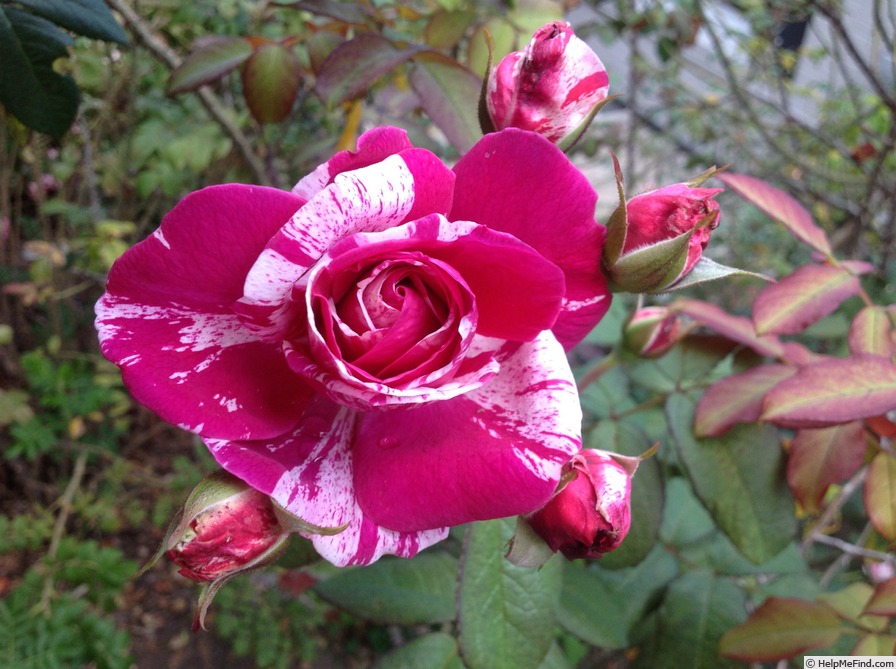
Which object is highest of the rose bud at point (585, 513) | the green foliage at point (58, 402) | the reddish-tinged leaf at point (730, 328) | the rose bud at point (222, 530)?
the rose bud at point (222, 530)

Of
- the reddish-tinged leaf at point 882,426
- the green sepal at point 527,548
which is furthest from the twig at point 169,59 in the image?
the reddish-tinged leaf at point 882,426

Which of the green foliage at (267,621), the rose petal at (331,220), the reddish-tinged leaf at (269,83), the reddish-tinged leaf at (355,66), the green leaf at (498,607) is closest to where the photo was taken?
the rose petal at (331,220)

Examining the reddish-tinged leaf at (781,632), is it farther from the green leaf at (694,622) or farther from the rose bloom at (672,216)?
the rose bloom at (672,216)

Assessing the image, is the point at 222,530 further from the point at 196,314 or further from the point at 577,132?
Result: the point at 577,132

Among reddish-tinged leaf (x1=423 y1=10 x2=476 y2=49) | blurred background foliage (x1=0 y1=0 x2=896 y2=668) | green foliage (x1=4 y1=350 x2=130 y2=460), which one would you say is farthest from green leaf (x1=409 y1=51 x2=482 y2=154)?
green foliage (x1=4 y1=350 x2=130 y2=460)

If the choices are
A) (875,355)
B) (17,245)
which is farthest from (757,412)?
(17,245)

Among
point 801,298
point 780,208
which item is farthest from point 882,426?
point 780,208

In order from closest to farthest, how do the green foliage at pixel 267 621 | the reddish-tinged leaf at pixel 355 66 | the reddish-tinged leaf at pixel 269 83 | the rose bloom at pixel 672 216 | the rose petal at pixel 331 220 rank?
the rose petal at pixel 331 220
the rose bloom at pixel 672 216
the reddish-tinged leaf at pixel 355 66
the reddish-tinged leaf at pixel 269 83
the green foliage at pixel 267 621
